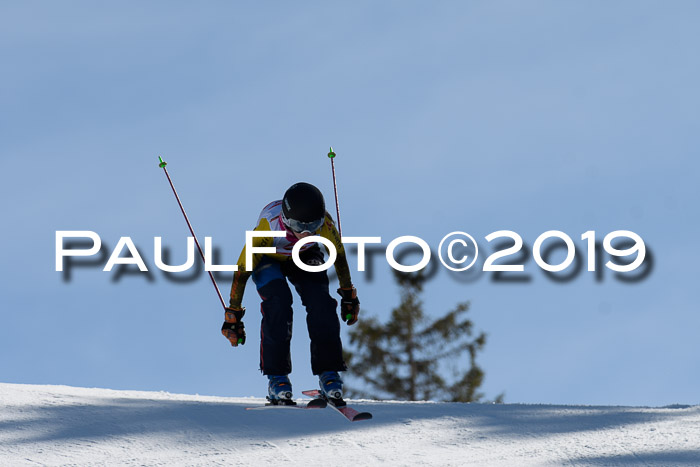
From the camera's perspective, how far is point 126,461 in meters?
4.84

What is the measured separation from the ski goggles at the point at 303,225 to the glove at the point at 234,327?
29.5 inches

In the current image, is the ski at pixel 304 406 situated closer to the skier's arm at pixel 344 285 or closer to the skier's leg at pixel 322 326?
the skier's leg at pixel 322 326

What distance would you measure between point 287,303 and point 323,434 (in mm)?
1140

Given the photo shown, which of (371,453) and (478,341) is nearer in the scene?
(371,453)

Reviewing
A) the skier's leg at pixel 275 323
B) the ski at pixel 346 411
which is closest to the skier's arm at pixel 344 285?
the skier's leg at pixel 275 323

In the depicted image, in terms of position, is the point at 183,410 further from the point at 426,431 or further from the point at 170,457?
the point at 426,431

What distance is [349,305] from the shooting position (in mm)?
6523

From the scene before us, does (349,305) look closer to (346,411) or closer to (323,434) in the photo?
(346,411)

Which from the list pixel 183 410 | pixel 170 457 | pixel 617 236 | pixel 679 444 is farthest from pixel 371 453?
pixel 617 236

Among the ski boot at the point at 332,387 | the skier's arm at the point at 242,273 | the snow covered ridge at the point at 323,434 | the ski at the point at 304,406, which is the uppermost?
the skier's arm at the point at 242,273

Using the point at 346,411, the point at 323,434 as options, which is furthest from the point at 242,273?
the point at 323,434

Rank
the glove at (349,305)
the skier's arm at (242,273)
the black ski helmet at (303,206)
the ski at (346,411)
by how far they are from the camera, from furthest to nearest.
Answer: the glove at (349,305) < the skier's arm at (242,273) < the black ski helmet at (303,206) < the ski at (346,411)

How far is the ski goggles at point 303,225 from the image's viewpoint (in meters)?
6.18

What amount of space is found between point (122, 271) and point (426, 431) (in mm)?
3274
